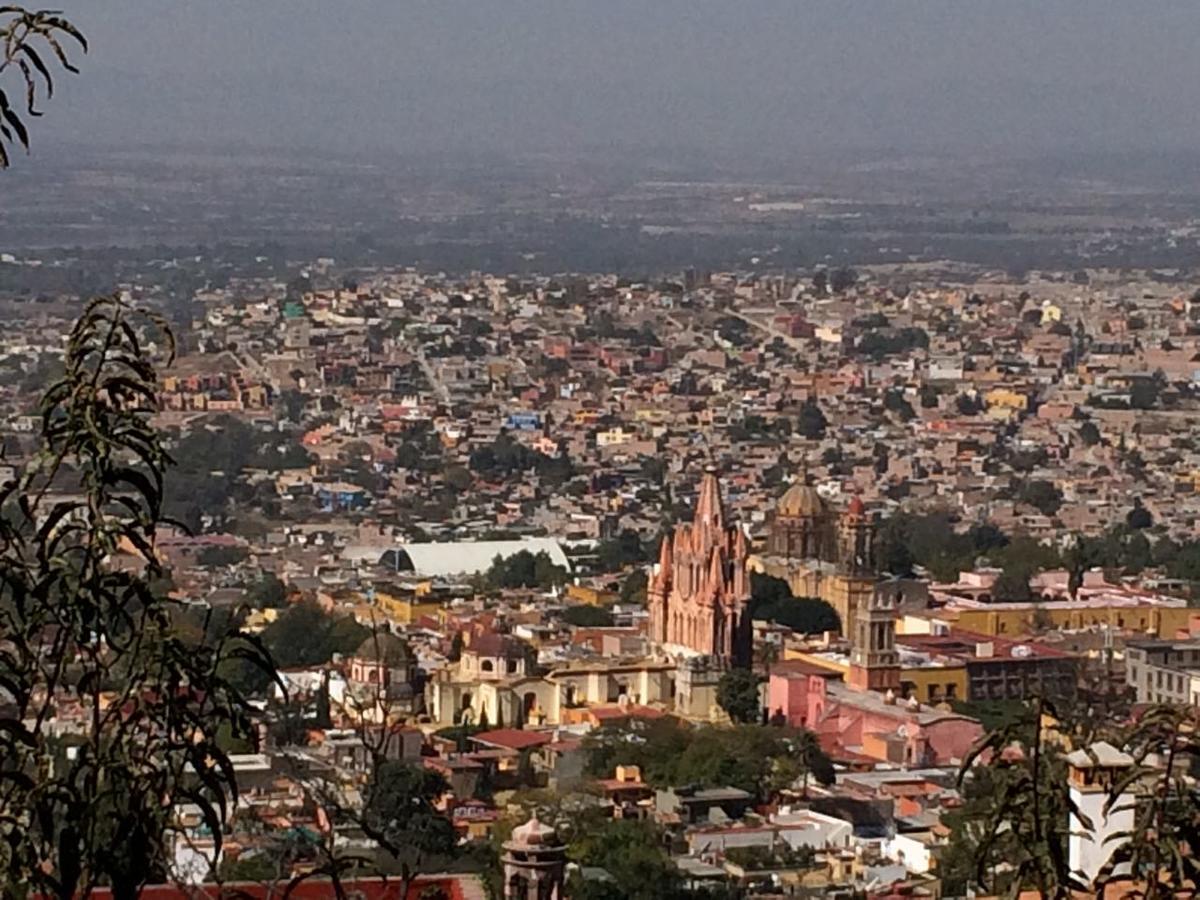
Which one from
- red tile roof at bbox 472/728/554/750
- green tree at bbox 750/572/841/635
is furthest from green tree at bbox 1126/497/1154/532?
red tile roof at bbox 472/728/554/750

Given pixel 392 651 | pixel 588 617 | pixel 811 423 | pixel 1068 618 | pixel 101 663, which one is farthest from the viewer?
pixel 811 423

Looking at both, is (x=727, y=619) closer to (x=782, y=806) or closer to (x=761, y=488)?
(x=782, y=806)

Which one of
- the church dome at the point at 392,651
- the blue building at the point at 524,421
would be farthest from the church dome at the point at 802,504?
the blue building at the point at 524,421

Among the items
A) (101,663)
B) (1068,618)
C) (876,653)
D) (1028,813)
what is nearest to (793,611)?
(1068,618)

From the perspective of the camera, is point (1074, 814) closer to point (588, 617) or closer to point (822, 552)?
point (588, 617)

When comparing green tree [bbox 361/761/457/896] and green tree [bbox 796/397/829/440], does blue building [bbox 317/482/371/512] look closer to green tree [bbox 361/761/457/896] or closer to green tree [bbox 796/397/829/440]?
green tree [bbox 796/397/829/440]

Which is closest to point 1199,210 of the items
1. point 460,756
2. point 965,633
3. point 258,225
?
point 258,225

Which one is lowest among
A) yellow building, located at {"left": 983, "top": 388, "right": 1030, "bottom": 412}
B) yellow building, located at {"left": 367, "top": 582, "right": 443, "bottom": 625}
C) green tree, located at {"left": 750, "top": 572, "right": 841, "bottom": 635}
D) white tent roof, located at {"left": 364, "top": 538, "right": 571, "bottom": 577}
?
yellow building, located at {"left": 983, "top": 388, "right": 1030, "bottom": 412}
